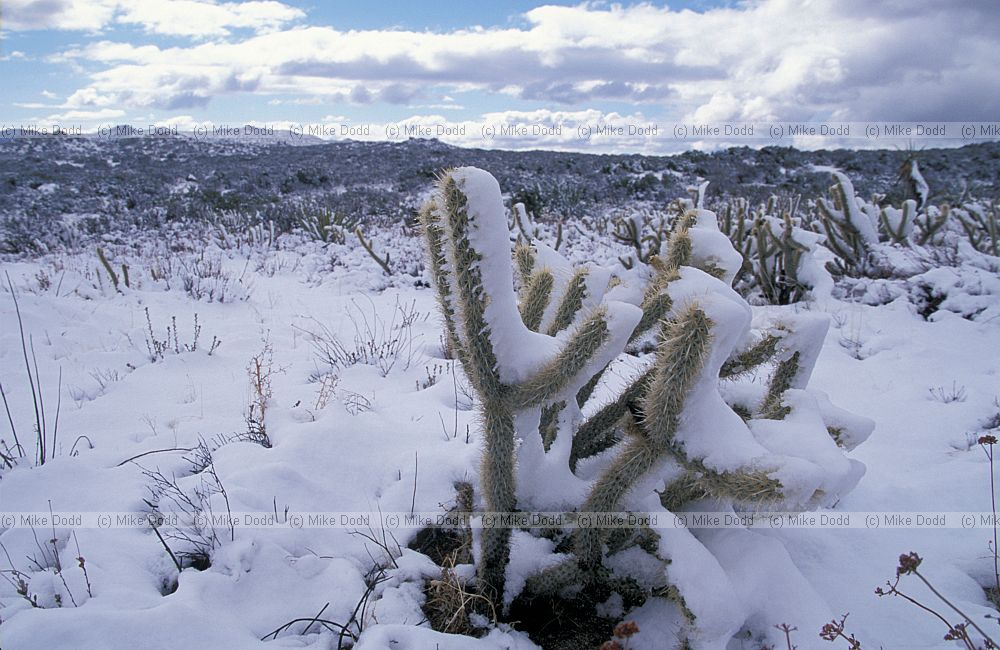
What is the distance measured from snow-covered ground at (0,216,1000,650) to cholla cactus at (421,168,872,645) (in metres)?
0.26

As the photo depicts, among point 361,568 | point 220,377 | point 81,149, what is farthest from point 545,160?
point 361,568

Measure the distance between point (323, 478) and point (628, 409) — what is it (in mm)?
1415

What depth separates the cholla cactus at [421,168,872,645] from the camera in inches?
62.2

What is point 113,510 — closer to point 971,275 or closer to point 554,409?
point 554,409

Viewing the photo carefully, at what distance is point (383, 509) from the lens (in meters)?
2.42

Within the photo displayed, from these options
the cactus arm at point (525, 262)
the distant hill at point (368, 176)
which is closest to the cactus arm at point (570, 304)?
the cactus arm at point (525, 262)

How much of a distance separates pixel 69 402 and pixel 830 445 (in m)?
4.10

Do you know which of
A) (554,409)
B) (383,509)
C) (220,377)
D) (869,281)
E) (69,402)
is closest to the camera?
(554,409)

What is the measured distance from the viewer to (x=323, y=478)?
8.39 feet

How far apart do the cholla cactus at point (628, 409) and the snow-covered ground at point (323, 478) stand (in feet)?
0.86

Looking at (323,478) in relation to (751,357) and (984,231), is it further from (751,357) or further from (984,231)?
(984,231)

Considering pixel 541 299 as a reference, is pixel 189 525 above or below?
below

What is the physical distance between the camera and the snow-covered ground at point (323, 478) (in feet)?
6.10

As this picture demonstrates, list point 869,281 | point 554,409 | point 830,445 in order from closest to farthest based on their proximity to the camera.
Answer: point 830,445 < point 554,409 < point 869,281
